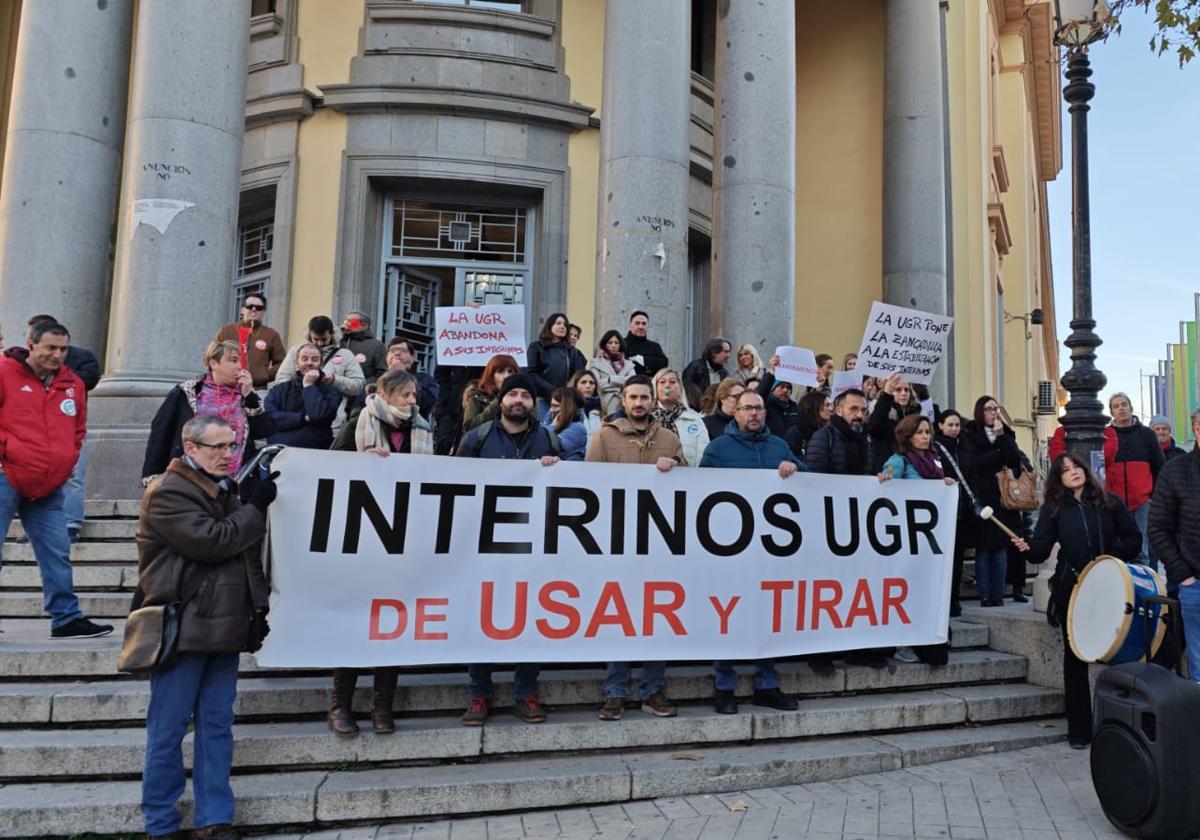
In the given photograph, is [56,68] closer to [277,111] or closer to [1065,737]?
[277,111]

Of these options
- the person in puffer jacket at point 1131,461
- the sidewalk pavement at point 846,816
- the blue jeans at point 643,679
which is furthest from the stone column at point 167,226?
the person in puffer jacket at point 1131,461

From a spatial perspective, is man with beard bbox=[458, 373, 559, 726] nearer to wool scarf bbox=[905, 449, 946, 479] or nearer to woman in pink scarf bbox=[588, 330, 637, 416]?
woman in pink scarf bbox=[588, 330, 637, 416]

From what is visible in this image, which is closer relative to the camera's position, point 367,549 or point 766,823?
point 766,823

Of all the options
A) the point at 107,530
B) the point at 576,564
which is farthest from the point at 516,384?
the point at 107,530

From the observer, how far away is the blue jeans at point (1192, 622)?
211 inches

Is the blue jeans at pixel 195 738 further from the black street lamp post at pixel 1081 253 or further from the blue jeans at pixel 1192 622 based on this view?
the black street lamp post at pixel 1081 253

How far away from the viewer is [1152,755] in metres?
4.05

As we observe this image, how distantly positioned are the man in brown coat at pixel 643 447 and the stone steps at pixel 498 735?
13 centimetres

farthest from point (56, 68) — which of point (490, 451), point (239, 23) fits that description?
point (490, 451)

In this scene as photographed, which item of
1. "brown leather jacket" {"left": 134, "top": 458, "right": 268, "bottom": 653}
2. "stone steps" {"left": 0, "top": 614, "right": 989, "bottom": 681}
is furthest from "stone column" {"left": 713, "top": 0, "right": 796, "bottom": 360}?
"brown leather jacket" {"left": 134, "top": 458, "right": 268, "bottom": 653}

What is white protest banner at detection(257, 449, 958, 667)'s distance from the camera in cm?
469

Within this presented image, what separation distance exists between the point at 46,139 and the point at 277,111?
416cm

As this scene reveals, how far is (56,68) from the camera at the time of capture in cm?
949

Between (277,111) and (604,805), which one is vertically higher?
(277,111)
